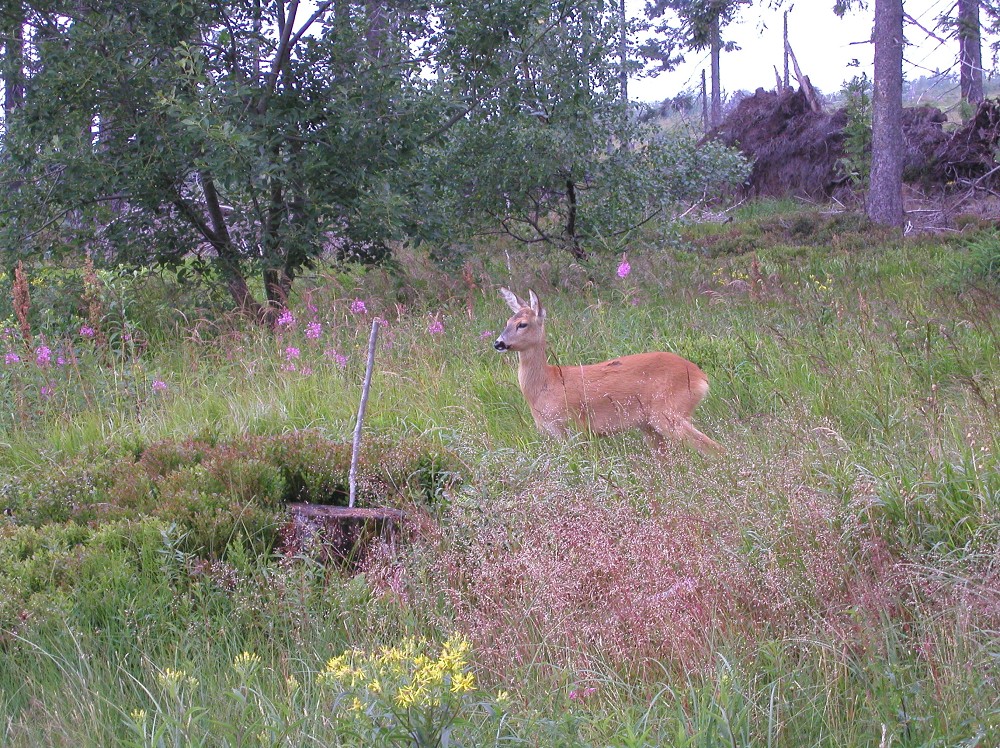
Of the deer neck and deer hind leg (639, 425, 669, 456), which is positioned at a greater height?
the deer neck

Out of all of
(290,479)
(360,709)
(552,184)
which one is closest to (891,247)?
(552,184)

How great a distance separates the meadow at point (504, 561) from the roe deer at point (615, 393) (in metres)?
0.16

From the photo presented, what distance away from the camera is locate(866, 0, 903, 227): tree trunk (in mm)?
14711

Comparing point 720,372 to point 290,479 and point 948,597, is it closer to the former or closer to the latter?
point 290,479

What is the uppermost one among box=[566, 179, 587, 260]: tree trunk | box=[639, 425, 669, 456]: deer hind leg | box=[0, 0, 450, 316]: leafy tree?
box=[0, 0, 450, 316]: leafy tree

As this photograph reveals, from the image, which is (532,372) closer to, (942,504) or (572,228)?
(942,504)

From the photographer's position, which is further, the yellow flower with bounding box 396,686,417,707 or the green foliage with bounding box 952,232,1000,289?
the green foliage with bounding box 952,232,1000,289

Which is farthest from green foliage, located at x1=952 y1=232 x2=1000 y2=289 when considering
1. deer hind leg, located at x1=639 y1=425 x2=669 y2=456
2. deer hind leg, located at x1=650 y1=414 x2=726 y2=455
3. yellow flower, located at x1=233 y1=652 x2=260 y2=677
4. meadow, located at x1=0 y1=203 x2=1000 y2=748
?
yellow flower, located at x1=233 y1=652 x2=260 y2=677

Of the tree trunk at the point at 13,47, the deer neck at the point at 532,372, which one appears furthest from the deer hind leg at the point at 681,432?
the tree trunk at the point at 13,47

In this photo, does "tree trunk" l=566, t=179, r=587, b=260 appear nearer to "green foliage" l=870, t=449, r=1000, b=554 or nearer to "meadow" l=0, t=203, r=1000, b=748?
"meadow" l=0, t=203, r=1000, b=748

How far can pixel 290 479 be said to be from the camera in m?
4.84

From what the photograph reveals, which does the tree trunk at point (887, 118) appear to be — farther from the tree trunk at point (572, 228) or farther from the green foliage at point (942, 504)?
the green foliage at point (942, 504)

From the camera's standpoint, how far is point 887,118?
1534 centimetres

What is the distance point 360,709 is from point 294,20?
7.69 metres
